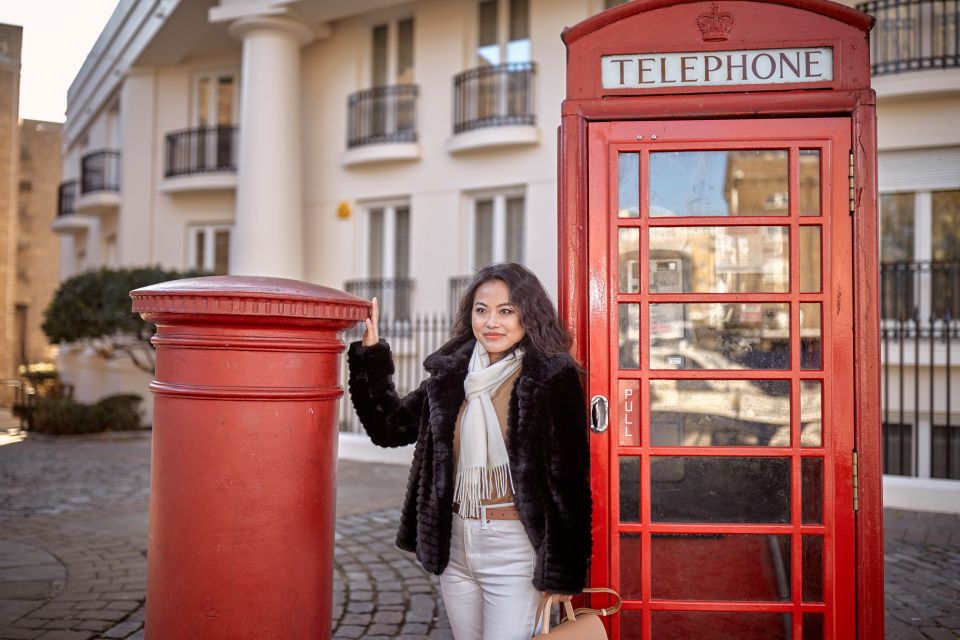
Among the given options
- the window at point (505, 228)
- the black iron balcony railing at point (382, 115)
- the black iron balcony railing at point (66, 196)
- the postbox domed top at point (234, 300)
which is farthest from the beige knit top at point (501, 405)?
the black iron balcony railing at point (66, 196)

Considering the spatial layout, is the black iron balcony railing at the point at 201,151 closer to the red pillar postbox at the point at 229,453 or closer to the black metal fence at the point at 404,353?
the black metal fence at the point at 404,353

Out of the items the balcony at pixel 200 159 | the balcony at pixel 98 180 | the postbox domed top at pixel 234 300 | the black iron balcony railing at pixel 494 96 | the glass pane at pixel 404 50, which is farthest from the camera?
the balcony at pixel 98 180

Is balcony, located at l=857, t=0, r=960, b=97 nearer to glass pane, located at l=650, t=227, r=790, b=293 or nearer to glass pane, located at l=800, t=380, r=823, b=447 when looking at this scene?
glass pane, located at l=650, t=227, r=790, b=293

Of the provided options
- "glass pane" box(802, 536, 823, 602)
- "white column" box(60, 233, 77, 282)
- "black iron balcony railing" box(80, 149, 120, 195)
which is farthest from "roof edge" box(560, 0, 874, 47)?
"white column" box(60, 233, 77, 282)

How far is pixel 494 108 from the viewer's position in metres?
12.6

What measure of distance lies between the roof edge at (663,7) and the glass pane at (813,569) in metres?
2.13

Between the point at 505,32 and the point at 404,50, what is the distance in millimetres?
2126

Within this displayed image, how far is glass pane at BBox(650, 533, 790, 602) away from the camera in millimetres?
3326

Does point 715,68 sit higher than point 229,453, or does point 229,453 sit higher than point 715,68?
point 715,68

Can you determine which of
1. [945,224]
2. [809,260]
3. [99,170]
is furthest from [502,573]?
[99,170]

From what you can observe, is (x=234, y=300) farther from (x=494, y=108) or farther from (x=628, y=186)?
(x=494, y=108)

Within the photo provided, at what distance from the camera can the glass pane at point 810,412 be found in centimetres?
324

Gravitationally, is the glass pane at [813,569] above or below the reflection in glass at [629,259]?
below

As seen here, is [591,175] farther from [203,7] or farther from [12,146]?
[12,146]
